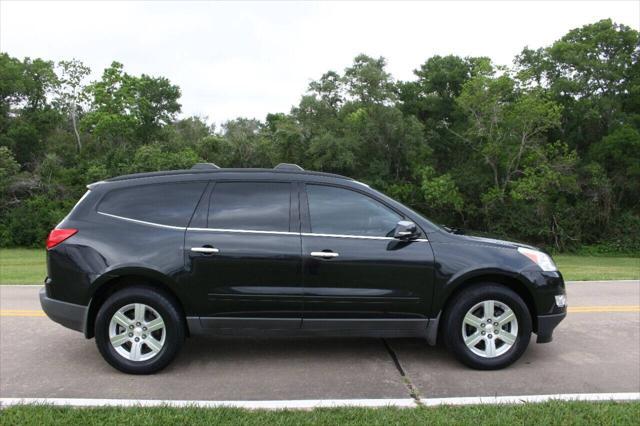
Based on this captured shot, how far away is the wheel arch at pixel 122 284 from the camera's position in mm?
4754

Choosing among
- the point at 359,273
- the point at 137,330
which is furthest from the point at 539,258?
the point at 137,330

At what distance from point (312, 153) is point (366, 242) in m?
29.3

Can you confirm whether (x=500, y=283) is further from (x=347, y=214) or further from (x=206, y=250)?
(x=206, y=250)

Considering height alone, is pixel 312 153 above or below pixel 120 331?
above

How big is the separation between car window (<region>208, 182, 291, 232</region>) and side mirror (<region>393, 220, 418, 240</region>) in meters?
1.02

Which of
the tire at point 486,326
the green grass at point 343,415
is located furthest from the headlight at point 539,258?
the green grass at point 343,415

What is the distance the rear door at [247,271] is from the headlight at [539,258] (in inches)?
86.3

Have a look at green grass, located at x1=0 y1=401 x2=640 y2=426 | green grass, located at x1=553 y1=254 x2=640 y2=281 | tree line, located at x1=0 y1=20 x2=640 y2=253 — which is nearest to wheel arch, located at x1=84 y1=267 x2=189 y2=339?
green grass, located at x1=0 y1=401 x2=640 y2=426

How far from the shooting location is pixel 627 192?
118 ft

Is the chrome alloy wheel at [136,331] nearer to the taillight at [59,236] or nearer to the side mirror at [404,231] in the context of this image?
the taillight at [59,236]

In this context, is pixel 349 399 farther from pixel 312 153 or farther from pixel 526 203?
pixel 526 203

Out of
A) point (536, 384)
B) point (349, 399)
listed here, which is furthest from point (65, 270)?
point (536, 384)

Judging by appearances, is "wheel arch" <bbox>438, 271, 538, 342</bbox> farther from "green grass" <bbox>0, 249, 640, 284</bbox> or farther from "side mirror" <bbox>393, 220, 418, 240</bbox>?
"green grass" <bbox>0, 249, 640, 284</bbox>

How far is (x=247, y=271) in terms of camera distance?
477cm
